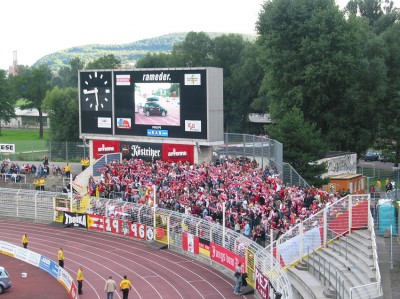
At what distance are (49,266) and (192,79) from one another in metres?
16.2

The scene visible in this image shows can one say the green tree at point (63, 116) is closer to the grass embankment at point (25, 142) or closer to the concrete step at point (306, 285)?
the grass embankment at point (25, 142)

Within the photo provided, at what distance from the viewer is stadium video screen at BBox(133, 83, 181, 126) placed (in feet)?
142

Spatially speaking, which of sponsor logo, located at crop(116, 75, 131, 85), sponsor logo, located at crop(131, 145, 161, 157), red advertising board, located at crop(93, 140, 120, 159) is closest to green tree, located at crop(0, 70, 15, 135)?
red advertising board, located at crop(93, 140, 120, 159)

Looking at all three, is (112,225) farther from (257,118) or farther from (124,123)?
(257,118)

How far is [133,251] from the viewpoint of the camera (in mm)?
34375

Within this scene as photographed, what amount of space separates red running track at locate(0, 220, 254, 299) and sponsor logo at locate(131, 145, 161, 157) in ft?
25.2

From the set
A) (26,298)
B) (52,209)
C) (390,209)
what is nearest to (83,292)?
(26,298)

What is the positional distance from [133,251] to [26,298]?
315 inches

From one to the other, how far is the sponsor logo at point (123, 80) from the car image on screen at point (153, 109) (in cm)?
215

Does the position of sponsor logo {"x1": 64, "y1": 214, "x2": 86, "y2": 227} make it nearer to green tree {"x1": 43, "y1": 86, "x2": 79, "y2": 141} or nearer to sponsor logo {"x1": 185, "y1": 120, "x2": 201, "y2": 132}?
sponsor logo {"x1": 185, "y1": 120, "x2": 201, "y2": 132}

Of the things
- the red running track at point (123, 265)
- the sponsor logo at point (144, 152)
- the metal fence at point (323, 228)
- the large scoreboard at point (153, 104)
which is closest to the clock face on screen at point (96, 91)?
the large scoreboard at point (153, 104)

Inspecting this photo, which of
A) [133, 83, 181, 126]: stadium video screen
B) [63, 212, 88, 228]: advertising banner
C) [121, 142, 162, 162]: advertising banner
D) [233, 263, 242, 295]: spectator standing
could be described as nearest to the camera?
[233, 263, 242, 295]: spectator standing

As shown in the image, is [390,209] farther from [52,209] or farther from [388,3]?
[388,3]

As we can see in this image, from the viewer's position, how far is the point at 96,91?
4722cm
